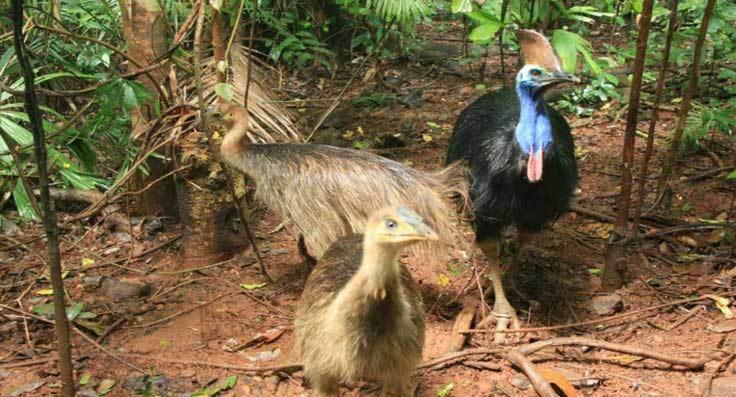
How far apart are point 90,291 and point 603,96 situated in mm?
5430

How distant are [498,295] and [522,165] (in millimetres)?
929

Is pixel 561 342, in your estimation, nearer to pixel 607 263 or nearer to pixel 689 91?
pixel 607 263

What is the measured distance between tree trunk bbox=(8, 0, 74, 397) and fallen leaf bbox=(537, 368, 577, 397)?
91.7 inches

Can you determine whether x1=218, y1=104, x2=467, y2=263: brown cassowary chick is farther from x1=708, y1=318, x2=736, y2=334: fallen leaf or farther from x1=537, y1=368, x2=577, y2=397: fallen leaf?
x1=708, y1=318, x2=736, y2=334: fallen leaf

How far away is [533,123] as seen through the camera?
406cm

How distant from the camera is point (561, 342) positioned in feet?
13.2

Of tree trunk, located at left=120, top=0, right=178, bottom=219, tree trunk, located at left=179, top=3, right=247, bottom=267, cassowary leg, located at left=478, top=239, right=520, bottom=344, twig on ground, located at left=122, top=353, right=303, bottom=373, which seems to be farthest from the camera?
Result: tree trunk, located at left=179, top=3, right=247, bottom=267

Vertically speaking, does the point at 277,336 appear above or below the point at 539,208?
below

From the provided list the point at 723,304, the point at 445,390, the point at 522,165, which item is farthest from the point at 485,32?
the point at 723,304

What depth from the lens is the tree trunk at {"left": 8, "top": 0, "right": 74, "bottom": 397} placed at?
258 cm

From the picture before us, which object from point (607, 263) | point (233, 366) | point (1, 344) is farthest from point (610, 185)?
point (1, 344)

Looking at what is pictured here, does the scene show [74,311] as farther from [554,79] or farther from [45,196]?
[554,79]

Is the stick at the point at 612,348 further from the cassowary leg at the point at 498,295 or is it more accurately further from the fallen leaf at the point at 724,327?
the fallen leaf at the point at 724,327

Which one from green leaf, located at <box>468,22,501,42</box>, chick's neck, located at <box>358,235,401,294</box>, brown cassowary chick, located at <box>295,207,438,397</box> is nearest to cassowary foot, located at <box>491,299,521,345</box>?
brown cassowary chick, located at <box>295,207,438,397</box>
